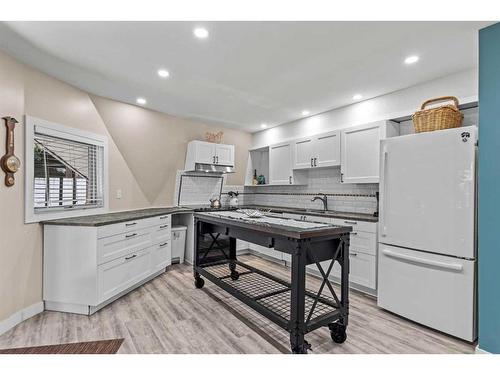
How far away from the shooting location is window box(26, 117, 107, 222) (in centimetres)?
269

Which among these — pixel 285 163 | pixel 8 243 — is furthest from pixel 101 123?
pixel 285 163

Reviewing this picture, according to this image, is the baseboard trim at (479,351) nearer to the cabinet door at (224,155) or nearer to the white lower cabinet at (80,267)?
the white lower cabinet at (80,267)

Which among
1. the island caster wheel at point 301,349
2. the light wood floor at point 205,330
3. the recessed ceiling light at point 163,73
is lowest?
the light wood floor at point 205,330

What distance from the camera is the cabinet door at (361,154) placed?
3.47 meters

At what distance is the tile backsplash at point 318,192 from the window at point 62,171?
2.59 meters

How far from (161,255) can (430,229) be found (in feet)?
11.2

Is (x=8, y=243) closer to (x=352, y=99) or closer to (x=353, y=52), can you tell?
(x=353, y=52)

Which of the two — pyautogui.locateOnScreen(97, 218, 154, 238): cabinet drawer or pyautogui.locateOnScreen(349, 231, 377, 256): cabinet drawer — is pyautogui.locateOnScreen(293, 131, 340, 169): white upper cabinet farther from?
pyautogui.locateOnScreen(97, 218, 154, 238): cabinet drawer

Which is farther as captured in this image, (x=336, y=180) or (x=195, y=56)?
(x=336, y=180)

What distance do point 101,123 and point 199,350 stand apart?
3.16 metres

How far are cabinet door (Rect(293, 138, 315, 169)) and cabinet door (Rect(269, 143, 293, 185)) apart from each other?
0.51 ft

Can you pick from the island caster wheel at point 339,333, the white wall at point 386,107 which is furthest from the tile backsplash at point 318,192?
the island caster wheel at point 339,333

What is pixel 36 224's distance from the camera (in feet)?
8.86

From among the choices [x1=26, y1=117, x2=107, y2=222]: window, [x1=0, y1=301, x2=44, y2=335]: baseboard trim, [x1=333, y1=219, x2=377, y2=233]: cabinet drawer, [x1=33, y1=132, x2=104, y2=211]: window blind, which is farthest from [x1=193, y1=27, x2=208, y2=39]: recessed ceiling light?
[x1=0, y1=301, x2=44, y2=335]: baseboard trim
